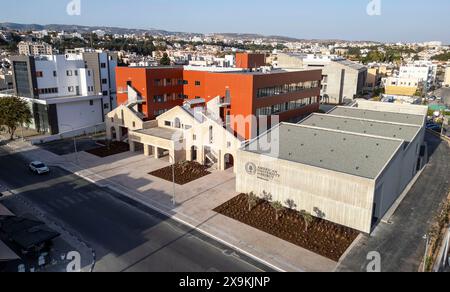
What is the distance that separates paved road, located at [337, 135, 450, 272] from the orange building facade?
19061mm

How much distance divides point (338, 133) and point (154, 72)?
2957 centimetres

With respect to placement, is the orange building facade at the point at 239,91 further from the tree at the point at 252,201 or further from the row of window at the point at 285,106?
the tree at the point at 252,201

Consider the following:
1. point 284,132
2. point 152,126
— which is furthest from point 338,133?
point 152,126

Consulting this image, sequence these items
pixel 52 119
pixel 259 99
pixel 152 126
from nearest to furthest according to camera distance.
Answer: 1. pixel 259 99
2. pixel 152 126
3. pixel 52 119

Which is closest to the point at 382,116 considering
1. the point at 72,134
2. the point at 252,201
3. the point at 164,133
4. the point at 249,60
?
the point at 249,60

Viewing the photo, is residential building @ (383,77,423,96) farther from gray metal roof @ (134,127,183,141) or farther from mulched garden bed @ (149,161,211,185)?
mulched garden bed @ (149,161,211,185)

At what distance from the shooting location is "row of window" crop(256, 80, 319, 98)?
4200 cm

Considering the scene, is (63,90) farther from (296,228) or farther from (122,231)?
(296,228)

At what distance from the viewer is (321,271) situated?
67.8 feet

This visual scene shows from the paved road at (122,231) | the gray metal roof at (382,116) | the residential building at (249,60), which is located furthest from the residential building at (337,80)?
the paved road at (122,231)

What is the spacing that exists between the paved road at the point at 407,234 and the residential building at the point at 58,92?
50.2m

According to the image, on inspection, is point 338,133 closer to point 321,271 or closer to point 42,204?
point 321,271

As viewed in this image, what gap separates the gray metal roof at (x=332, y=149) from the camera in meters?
27.0

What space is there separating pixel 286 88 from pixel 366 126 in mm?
12801
